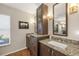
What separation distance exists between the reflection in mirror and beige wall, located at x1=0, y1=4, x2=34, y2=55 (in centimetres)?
5

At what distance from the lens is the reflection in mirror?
968 mm

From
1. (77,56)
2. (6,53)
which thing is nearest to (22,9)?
(6,53)

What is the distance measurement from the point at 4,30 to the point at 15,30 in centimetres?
13

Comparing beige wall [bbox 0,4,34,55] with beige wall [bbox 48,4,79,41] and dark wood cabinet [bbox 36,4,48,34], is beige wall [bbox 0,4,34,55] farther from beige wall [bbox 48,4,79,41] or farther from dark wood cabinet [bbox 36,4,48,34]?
beige wall [bbox 48,4,79,41]

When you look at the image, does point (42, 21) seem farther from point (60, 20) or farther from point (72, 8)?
point (72, 8)

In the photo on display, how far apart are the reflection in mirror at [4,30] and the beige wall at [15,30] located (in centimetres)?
5

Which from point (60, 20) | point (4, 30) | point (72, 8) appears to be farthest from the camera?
point (60, 20)

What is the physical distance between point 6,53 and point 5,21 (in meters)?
0.40

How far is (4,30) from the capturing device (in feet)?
3.24

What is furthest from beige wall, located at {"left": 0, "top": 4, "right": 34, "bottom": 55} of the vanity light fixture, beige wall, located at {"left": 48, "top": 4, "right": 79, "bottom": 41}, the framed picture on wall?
the vanity light fixture

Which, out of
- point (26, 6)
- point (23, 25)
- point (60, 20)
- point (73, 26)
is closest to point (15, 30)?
point (23, 25)

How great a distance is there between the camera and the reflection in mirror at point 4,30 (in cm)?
97

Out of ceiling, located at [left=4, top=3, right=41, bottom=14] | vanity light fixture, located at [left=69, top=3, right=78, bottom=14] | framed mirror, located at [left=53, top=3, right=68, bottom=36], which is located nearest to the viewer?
ceiling, located at [left=4, top=3, right=41, bottom=14]

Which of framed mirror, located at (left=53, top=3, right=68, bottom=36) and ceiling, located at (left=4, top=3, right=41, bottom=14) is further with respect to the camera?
framed mirror, located at (left=53, top=3, right=68, bottom=36)
